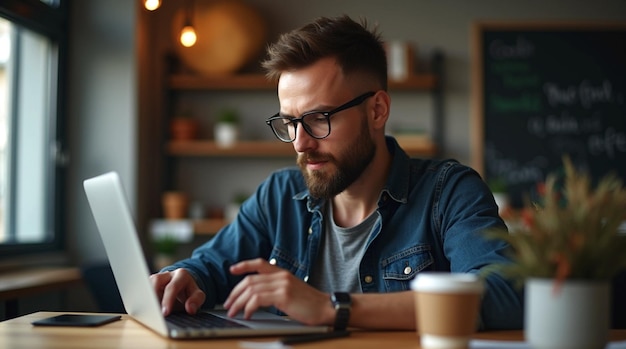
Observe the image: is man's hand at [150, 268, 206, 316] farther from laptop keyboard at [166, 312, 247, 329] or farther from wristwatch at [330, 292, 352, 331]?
wristwatch at [330, 292, 352, 331]

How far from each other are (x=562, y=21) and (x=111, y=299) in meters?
3.01

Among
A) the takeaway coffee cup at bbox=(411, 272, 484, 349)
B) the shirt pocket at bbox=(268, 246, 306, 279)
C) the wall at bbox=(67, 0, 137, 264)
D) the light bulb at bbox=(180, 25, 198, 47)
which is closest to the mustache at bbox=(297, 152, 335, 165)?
the shirt pocket at bbox=(268, 246, 306, 279)

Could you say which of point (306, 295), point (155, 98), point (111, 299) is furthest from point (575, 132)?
point (306, 295)

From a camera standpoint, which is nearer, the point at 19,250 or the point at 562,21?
the point at 19,250

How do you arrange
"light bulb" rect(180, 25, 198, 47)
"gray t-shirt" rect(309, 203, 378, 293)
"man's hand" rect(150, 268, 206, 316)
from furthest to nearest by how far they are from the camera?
"light bulb" rect(180, 25, 198, 47), "gray t-shirt" rect(309, 203, 378, 293), "man's hand" rect(150, 268, 206, 316)

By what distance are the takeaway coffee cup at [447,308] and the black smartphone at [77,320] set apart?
69 cm

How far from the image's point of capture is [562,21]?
454 cm

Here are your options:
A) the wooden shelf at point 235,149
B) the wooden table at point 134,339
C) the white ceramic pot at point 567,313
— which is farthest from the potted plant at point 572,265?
the wooden shelf at point 235,149

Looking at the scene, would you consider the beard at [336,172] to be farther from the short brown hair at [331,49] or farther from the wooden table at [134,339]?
the wooden table at [134,339]

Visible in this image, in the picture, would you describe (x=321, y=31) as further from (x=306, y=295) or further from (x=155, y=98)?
(x=155, y=98)

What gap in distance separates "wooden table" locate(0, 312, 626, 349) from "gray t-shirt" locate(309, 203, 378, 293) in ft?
1.65

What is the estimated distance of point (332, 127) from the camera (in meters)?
1.85

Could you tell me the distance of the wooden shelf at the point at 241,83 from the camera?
434cm

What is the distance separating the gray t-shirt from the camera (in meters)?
1.90
